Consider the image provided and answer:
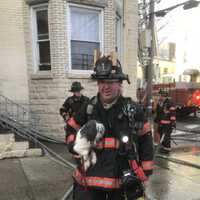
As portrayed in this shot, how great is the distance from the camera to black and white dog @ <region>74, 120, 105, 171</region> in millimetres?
2248

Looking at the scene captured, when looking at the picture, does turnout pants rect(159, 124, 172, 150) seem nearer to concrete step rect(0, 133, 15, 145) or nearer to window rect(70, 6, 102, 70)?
window rect(70, 6, 102, 70)

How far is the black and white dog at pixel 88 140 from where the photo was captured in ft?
7.38

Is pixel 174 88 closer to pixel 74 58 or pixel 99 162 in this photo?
pixel 74 58

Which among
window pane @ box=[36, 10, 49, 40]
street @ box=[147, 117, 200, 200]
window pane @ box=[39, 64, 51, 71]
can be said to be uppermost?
window pane @ box=[36, 10, 49, 40]

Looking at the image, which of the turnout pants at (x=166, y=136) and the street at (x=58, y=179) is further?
the turnout pants at (x=166, y=136)

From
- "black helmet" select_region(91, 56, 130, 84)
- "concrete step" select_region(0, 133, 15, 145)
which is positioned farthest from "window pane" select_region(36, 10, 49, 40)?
"black helmet" select_region(91, 56, 130, 84)

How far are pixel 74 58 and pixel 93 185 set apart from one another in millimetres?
5717

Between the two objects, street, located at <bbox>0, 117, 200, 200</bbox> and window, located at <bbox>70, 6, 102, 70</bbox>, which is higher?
window, located at <bbox>70, 6, 102, 70</bbox>

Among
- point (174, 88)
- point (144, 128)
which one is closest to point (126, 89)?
point (144, 128)

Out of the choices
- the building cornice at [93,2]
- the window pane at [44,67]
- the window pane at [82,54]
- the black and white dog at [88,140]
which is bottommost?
the black and white dog at [88,140]

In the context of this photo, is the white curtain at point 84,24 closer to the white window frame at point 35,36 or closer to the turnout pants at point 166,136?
the white window frame at point 35,36

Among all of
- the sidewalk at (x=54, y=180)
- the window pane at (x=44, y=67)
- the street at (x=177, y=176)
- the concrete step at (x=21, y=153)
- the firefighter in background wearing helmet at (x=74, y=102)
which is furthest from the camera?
the window pane at (x=44, y=67)

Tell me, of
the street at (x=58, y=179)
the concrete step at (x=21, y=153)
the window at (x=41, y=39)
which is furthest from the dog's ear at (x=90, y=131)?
the window at (x=41, y=39)

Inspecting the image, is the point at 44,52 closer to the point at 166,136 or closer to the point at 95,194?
the point at 166,136
